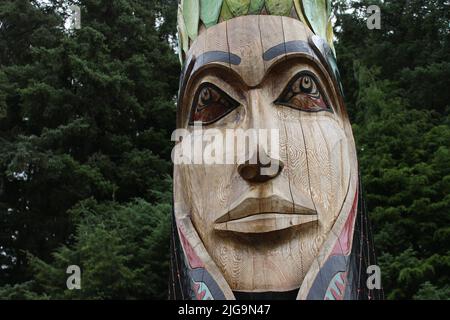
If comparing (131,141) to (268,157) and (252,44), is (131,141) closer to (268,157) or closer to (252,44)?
(252,44)

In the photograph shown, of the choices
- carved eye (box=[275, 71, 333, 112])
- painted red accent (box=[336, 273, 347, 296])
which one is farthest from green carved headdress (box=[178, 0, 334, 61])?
painted red accent (box=[336, 273, 347, 296])

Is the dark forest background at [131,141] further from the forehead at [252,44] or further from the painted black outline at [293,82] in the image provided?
the forehead at [252,44]

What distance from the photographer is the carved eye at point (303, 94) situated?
4227 mm

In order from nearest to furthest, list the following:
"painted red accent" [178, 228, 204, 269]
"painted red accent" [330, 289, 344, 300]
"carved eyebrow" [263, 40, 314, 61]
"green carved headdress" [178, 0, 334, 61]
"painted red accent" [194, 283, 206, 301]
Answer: "painted red accent" [330, 289, 344, 300] < "painted red accent" [194, 283, 206, 301] < "painted red accent" [178, 228, 204, 269] < "carved eyebrow" [263, 40, 314, 61] < "green carved headdress" [178, 0, 334, 61]

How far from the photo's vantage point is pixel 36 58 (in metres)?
13.7

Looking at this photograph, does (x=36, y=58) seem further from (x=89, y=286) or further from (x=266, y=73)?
(x=266, y=73)

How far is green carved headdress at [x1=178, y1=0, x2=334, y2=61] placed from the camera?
441cm

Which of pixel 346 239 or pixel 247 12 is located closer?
pixel 346 239

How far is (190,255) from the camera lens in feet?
13.6

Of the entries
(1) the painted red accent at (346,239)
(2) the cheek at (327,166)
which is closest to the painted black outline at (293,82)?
(2) the cheek at (327,166)

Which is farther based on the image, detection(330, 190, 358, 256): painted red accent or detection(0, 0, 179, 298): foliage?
detection(0, 0, 179, 298): foliage

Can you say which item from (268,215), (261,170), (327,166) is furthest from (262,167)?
(327,166)

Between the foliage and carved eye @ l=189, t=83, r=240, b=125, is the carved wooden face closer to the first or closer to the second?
carved eye @ l=189, t=83, r=240, b=125

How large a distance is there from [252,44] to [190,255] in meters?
1.31
